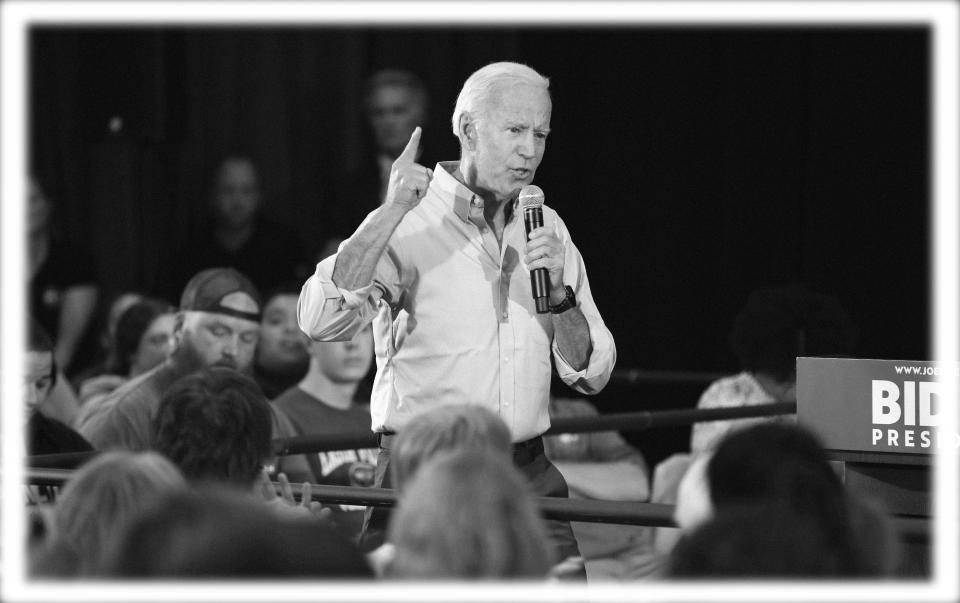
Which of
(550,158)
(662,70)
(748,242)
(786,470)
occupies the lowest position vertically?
(786,470)

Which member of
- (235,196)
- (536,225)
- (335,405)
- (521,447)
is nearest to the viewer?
(536,225)

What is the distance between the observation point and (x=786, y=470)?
1.60 m

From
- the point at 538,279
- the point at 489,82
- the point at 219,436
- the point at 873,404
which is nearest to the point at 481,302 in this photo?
the point at 538,279

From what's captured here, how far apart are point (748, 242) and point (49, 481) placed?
3.66 meters

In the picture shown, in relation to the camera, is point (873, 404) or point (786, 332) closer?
point (873, 404)

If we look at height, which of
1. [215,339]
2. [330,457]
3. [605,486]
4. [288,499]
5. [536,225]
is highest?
[536,225]

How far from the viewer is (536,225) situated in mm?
2383

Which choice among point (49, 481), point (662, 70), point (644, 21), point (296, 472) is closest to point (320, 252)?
point (662, 70)

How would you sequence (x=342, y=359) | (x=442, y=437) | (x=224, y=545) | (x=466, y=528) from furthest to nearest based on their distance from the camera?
(x=342, y=359)
(x=442, y=437)
(x=466, y=528)
(x=224, y=545)

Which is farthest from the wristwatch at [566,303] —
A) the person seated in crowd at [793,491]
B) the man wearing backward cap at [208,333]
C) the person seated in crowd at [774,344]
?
the person seated in crowd at [774,344]

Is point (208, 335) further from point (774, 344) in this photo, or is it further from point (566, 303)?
point (566, 303)

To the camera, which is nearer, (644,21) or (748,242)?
(644,21)

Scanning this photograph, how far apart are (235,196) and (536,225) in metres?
3.79
